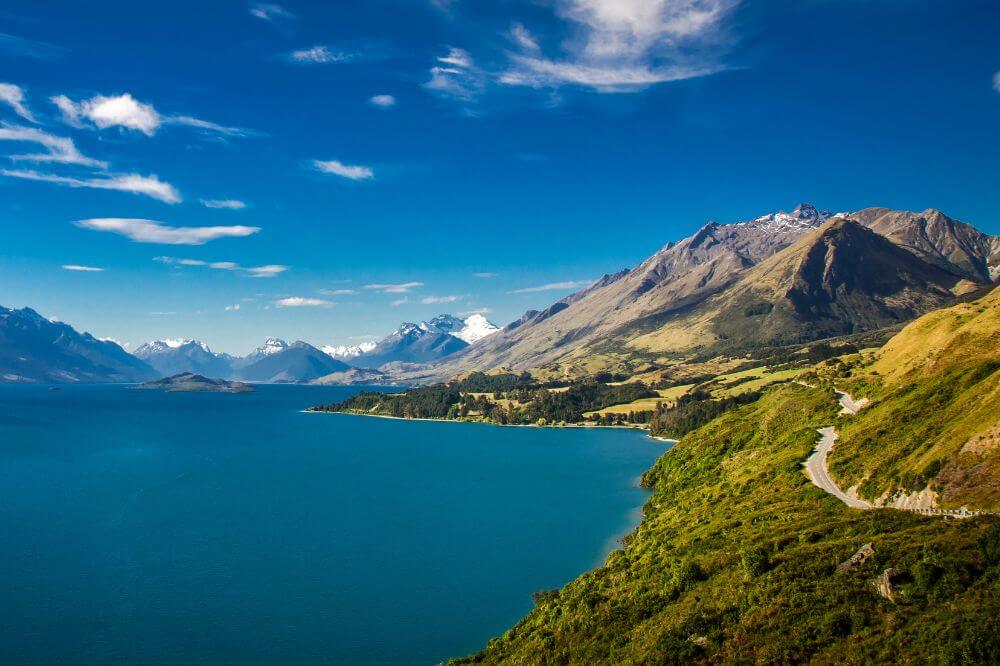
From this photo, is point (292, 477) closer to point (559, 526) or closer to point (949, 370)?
point (559, 526)

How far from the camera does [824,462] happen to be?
3051 inches

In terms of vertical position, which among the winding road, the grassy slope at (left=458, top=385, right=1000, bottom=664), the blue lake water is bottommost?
the blue lake water

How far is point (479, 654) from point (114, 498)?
11875cm

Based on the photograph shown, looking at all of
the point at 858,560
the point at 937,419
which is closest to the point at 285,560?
the point at 858,560

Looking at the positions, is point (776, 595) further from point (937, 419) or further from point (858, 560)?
point (937, 419)

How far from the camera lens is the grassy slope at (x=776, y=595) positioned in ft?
109

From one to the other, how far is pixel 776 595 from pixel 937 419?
39212 mm

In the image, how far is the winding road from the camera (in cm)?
6078

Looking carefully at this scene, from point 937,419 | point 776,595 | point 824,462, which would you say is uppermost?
point 937,419

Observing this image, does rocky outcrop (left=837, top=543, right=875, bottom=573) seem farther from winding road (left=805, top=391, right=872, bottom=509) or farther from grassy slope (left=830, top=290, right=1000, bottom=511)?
winding road (left=805, top=391, right=872, bottom=509)

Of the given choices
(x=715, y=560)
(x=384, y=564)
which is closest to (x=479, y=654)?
(x=715, y=560)

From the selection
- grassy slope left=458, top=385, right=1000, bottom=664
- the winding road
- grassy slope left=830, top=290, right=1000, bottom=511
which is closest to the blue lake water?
grassy slope left=458, top=385, right=1000, bottom=664

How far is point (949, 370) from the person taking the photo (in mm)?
80125

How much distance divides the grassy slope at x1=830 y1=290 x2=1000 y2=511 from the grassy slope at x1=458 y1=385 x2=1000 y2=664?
471 centimetres
